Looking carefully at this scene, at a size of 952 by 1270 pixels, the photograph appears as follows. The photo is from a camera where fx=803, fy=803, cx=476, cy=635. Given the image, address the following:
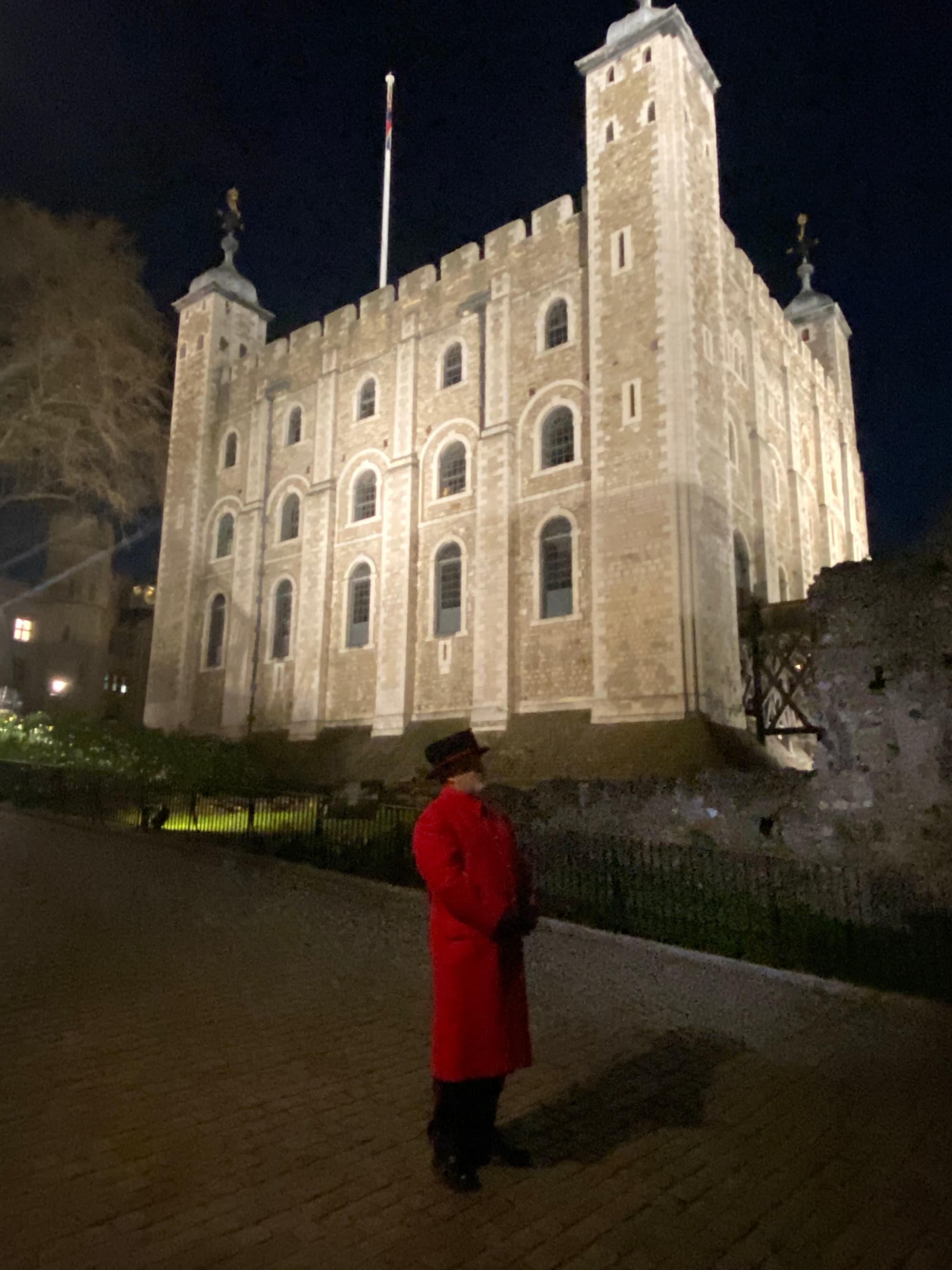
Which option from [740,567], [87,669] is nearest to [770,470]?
[740,567]

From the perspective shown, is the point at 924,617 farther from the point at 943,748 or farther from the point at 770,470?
the point at 770,470

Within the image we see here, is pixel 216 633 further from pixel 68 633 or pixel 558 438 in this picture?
pixel 68 633

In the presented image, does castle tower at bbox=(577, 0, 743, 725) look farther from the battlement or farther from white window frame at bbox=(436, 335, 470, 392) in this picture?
white window frame at bbox=(436, 335, 470, 392)

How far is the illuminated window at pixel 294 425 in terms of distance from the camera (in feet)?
92.4

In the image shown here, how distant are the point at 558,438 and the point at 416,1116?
1858 cm

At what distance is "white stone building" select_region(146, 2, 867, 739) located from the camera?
59.4ft

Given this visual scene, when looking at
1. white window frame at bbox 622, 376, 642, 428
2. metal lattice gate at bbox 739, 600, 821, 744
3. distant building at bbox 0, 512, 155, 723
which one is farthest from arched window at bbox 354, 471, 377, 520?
distant building at bbox 0, 512, 155, 723

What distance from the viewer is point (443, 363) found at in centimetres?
2395

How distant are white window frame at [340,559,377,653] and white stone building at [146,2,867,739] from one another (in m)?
0.10

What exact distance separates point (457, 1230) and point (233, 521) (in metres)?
28.5

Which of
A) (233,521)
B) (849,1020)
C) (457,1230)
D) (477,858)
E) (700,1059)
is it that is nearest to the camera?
(457,1230)

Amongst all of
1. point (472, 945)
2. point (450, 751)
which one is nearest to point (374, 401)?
point (450, 751)

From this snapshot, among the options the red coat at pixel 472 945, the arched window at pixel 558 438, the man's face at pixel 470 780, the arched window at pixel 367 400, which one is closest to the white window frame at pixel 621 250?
the arched window at pixel 558 438

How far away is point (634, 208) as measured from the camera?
1962cm
